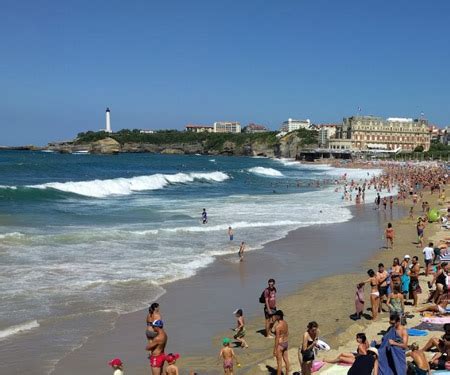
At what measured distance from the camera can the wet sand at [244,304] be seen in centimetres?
973

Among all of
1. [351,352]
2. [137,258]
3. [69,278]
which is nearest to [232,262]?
[137,258]

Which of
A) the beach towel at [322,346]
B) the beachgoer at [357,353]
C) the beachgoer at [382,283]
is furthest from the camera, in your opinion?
the beachgoer at [382,283]

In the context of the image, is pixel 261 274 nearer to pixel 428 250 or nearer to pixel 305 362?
pixel 428 250

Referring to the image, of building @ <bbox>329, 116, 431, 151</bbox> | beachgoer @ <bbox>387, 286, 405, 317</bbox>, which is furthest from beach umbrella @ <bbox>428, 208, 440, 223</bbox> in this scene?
building @ <bbox>329, 116, 431, 151</bbox>

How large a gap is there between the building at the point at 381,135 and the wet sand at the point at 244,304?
125 m

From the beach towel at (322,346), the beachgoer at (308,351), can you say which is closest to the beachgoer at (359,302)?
the beach towel at (322,346)

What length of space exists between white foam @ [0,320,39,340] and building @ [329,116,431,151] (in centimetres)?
13591

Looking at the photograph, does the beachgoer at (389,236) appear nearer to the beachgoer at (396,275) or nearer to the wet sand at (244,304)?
the wet sand at (244,304)

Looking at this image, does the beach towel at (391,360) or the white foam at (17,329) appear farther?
the white foam at (17,329)

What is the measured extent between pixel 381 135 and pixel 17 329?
14331 centimetres

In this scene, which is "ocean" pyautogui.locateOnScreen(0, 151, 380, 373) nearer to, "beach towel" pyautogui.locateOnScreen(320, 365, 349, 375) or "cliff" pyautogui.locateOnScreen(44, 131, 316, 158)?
"beach towel" pyautogui.locateOnScreen(320, 365, 349, 375)

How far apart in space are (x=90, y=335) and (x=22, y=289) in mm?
3825

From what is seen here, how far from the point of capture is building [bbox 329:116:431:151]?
473 feet

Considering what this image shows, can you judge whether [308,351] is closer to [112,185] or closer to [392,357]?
[392,357]
